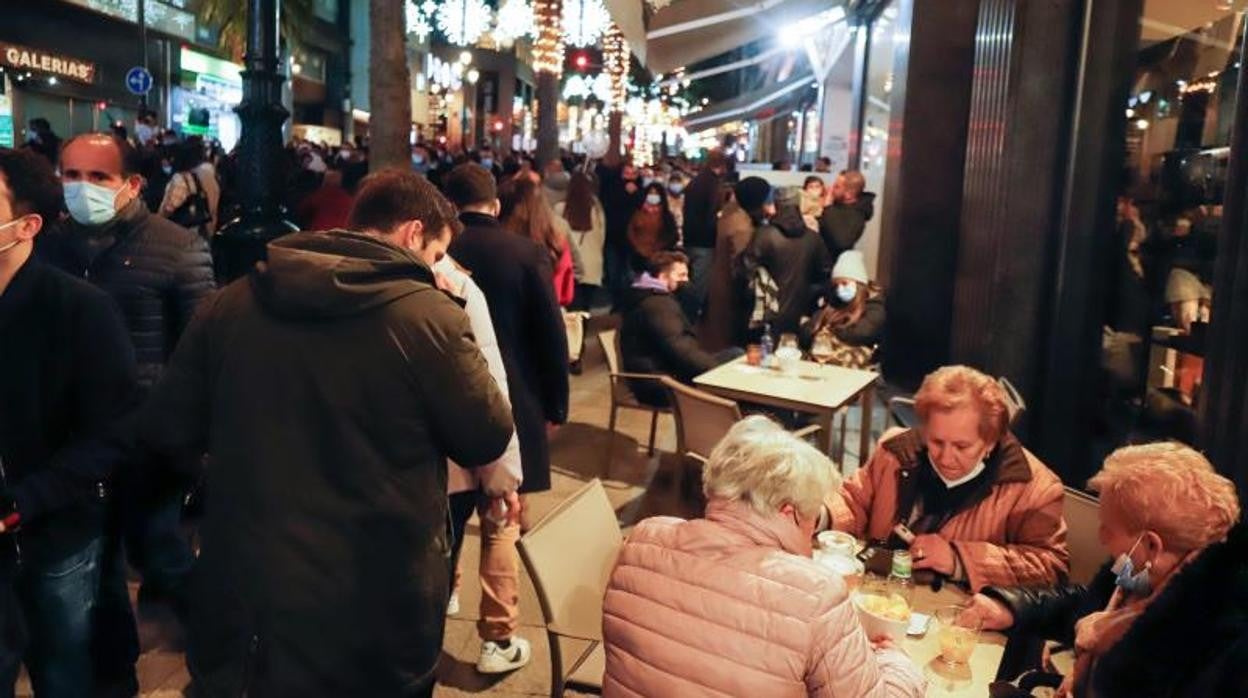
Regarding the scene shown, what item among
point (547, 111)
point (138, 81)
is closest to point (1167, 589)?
point (547, 111)

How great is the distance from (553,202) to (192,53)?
2334 centimetres

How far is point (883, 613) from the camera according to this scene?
9.25 feet

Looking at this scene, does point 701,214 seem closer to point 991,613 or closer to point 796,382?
point 796,382

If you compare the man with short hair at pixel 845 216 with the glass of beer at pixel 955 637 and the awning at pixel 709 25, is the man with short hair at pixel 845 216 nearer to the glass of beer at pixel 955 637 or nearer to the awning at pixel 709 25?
the awning at pixel 709 25

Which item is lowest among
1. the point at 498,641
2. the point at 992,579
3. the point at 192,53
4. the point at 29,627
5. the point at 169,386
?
the point at 498,641

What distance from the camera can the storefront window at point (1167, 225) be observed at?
4652 millimetres

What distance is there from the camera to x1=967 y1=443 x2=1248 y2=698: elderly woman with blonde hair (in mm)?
2170

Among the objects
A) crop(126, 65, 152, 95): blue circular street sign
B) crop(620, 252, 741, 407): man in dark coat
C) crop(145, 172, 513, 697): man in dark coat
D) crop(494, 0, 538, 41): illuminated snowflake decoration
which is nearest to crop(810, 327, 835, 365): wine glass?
crop(620, 252, 741, 407): man in dark coat

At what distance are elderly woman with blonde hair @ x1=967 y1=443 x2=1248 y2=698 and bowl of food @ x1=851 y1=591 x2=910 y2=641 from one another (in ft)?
0.64

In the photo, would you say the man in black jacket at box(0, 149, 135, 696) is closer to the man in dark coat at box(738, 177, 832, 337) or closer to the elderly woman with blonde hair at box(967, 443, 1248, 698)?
the elderly woman with blonde hair at box(967, 443, 1248, 698)

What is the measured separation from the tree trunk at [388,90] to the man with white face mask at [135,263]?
17.0ft

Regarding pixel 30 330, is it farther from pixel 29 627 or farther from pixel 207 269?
pixel 207 269

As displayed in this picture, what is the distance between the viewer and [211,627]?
8.02 ft

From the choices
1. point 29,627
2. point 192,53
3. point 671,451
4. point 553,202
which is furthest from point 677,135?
point 29,627
